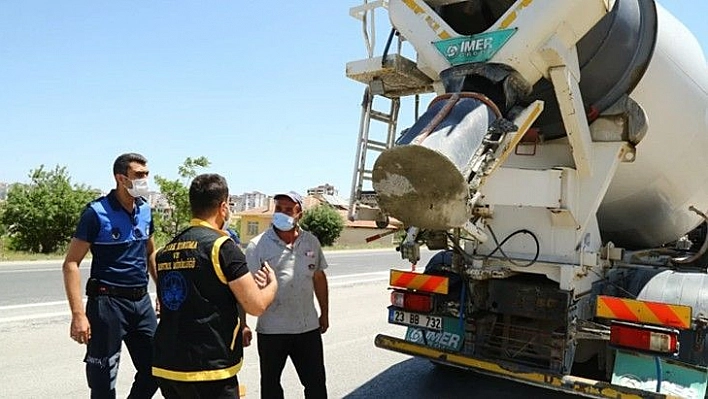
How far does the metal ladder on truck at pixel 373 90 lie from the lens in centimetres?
491

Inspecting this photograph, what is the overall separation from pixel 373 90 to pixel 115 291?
2.65m

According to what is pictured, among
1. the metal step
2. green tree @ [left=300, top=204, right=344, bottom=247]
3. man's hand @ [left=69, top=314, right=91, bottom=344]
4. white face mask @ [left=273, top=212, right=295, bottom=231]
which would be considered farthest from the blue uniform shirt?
green tree @ [left=300, top=204, right=344, bottom=247]

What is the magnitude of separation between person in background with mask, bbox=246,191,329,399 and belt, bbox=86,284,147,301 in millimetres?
757

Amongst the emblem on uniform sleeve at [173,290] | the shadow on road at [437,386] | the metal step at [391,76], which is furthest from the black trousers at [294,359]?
the metal step at [391,76]

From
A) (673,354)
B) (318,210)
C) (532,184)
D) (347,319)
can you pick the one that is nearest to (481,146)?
(532,184)

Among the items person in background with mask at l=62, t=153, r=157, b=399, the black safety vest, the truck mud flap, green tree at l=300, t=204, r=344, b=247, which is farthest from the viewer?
green tree at l=300, t=204, r=344, b=247

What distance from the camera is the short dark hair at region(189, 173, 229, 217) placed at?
10.2 ft

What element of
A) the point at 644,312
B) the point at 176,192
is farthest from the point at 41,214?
the point at 644,312

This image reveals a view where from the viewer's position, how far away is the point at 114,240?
12.7 feet

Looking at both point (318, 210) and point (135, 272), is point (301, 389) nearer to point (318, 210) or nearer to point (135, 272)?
point (135, 272)

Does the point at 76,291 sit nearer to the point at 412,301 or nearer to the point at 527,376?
the point at 412,301

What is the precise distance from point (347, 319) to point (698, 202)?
15.7ft

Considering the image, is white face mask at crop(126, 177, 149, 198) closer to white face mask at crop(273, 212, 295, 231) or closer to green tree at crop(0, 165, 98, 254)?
white face mask at crop(273, 212, 295, 231)

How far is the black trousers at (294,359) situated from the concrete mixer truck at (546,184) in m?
1.03
